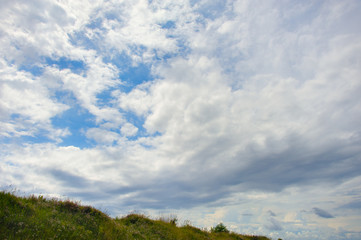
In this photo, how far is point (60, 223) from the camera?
41.0 feet

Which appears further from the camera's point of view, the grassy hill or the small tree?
the small tree

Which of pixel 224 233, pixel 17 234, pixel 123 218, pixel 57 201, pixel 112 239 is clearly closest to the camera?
pixel 17 234

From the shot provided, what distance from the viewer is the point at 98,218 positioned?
637 inches

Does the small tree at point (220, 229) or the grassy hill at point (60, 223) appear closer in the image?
the grassy hill at point (60, 223)

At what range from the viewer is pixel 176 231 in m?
21.5

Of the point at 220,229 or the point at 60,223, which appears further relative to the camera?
the point at 220,229

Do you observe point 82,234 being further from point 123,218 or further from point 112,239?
point 123,218

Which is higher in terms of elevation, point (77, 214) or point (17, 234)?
point (77, 214)

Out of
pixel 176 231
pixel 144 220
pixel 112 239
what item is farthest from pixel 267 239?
pixel 112 239

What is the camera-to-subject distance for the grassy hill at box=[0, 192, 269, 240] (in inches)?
413

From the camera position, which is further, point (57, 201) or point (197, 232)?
point (197, 232)

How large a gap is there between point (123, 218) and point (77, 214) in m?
6.36

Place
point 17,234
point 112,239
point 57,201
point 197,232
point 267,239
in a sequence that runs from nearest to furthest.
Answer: point 17,234 < point 112,239 < point 57,201 < point 197,232 < point 267,239

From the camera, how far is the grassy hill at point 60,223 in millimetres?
10492
